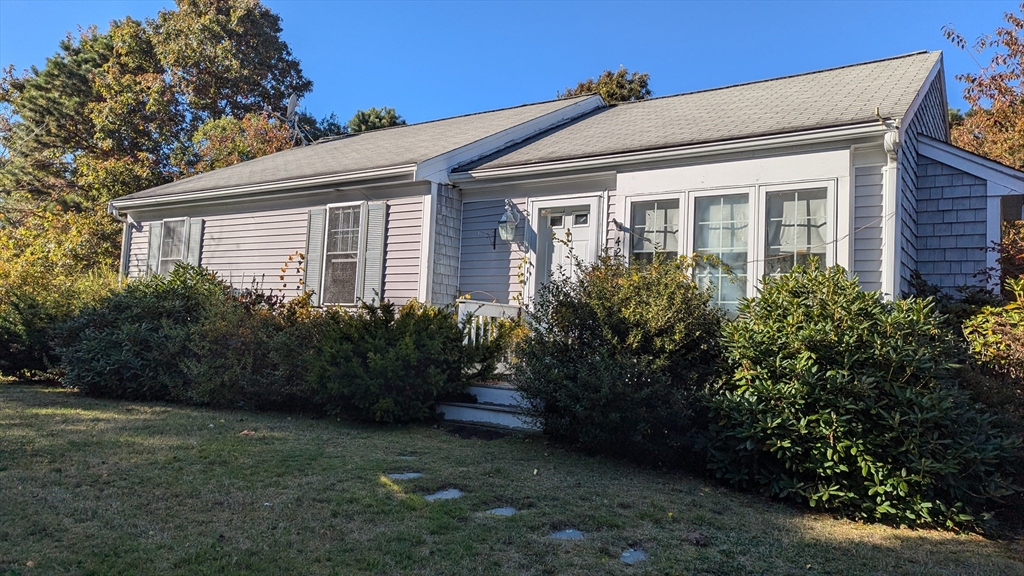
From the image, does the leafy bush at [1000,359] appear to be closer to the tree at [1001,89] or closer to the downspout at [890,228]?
the downspout at [890,228]

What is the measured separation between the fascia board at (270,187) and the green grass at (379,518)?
194 inches

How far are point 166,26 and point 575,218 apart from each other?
22.9 m

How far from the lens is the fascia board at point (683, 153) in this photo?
7.20 meters

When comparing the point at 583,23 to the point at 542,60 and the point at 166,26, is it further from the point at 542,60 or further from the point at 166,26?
the point at 166,26

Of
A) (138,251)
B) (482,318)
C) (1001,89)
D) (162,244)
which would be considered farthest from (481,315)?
(1001,89)

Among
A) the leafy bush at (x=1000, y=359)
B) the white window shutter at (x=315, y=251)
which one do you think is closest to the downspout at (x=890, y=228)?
the leafy bush at (x=1000, y=359)

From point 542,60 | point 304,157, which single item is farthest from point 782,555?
point 542,60

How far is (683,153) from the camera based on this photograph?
8203mm

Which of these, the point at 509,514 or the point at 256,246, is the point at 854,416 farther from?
the point at 256,246

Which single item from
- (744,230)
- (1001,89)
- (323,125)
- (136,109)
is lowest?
(744,230)

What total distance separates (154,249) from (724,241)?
459 inches

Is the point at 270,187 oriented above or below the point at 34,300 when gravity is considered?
above

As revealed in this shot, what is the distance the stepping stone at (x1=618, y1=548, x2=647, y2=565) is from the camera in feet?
11.6

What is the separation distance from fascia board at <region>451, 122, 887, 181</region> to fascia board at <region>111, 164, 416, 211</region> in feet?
3.20
